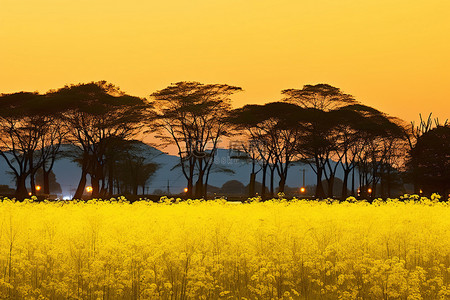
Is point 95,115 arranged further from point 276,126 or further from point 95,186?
point 276,126

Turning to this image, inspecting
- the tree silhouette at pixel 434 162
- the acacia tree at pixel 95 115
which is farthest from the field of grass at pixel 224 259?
the tree silhouette at pixel 434 162

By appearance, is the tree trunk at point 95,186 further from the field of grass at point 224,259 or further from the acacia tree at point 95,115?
the field of grass at point 224,259

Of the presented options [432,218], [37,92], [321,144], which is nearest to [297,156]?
[321,144]

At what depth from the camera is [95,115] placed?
57438mm

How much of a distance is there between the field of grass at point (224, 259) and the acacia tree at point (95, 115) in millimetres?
42497

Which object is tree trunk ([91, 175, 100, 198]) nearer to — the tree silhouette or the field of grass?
the tree silhouette

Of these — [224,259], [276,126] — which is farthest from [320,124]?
[224,259]

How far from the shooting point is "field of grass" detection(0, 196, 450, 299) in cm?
902

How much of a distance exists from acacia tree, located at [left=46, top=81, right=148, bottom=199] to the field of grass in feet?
139

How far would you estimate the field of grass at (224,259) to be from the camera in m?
9.02

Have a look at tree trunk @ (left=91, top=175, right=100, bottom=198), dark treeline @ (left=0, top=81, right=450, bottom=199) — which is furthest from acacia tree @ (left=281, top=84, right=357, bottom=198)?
tree trunk @ (left=91, top=175, right=100, bottom=198)

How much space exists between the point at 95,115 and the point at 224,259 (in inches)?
1940

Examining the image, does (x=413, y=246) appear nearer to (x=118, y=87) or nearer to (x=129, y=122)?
(x=129, y=122)

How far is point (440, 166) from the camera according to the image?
62.8m
